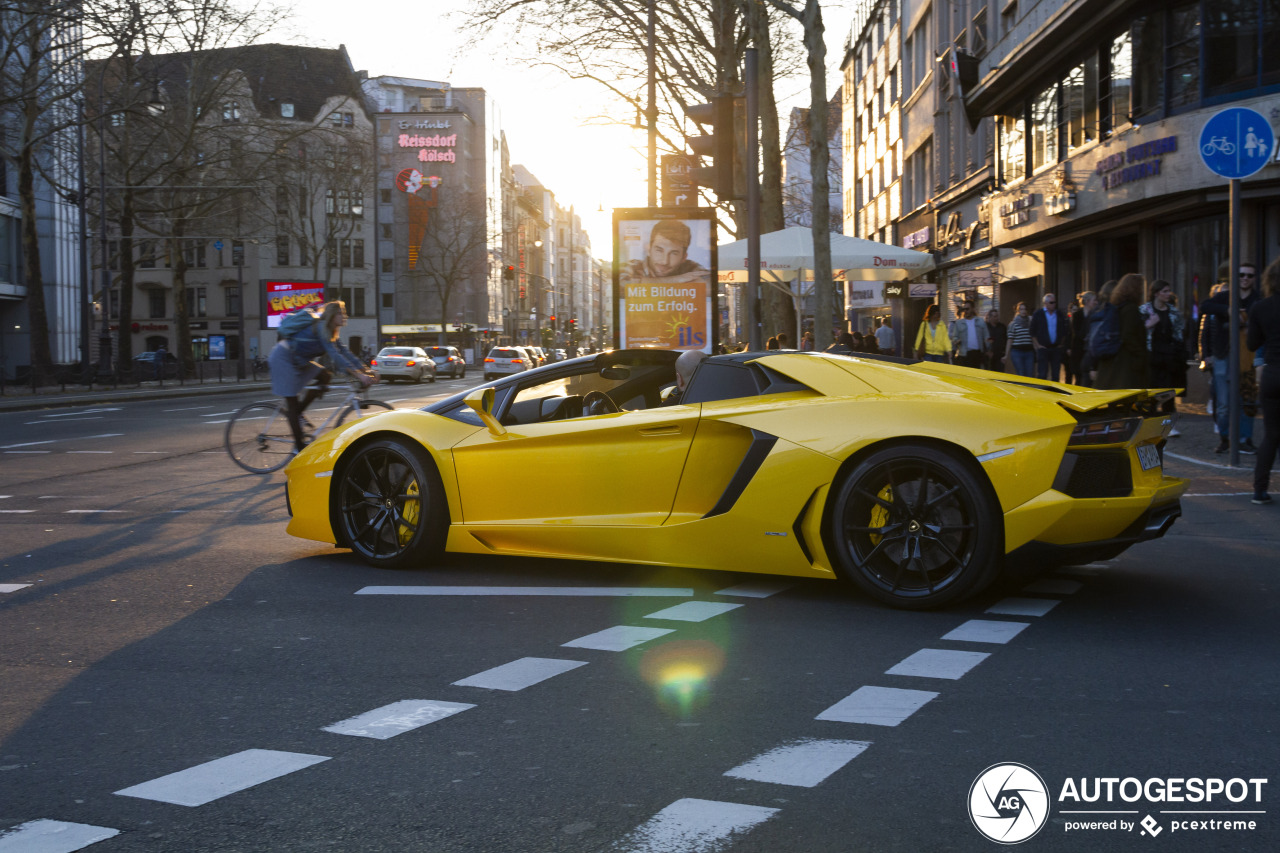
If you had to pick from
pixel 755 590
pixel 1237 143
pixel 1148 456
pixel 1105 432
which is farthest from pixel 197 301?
pixel 1105 432

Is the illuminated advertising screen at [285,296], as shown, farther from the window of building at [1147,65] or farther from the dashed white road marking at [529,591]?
the dashed white road marking at [529,591]

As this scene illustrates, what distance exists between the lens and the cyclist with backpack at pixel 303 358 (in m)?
11.9

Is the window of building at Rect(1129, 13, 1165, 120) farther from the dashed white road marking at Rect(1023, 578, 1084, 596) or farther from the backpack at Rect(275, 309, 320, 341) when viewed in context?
the dashed white road marking at Rect(1023, 578, 1084, 596)

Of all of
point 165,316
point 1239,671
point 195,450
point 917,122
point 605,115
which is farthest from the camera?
point 165,316

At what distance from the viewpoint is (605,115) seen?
111ft

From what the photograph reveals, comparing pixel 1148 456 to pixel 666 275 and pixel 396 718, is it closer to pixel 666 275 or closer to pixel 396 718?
pixel 396 718

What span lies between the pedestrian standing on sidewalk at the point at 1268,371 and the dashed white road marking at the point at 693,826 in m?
7.09

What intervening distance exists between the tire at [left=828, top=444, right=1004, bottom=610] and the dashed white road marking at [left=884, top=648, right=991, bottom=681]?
69 cm

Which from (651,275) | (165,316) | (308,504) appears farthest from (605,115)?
(165,316)

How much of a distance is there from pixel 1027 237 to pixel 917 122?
52.8 feet

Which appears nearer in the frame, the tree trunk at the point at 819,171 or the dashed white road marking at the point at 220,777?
the dashed white road marking at the point at 220,777

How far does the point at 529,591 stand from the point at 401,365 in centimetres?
4091

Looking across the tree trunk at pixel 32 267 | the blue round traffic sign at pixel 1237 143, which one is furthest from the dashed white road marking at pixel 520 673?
the tree trunk at pixel 32 267

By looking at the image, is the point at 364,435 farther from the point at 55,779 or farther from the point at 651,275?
the point at 651,275
